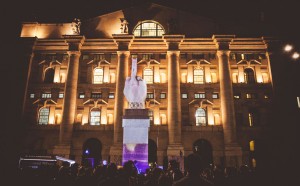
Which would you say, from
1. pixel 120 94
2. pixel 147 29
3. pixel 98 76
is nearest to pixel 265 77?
pixel 147 29

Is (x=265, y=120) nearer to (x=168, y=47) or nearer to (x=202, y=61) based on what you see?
(x=202, y=61)

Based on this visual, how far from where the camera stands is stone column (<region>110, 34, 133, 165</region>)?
39.2 meters

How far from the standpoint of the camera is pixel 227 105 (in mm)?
41719

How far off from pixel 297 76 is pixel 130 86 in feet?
99.9

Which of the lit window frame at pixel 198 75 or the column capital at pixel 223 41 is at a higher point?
the column capital at pixel 223 41

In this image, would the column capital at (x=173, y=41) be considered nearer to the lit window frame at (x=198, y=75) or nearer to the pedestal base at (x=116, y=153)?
the lit window frame at (x=198, y=75)

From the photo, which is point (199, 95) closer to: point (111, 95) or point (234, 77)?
point (234, 77)

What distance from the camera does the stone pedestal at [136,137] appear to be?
20672 mm

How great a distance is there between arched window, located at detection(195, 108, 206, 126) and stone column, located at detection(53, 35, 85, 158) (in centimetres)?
1866

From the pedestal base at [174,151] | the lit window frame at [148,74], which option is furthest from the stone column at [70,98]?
the pedestal base at [174,151]

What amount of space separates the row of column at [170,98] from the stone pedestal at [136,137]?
57.6 ft

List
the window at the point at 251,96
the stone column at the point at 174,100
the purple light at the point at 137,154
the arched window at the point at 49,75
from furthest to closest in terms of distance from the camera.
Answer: the arched window at the point at 49,75
the window at the point at 251,96
the stone column at the point at 174,100
the purple light at the point at 137,154

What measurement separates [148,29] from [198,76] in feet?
38.3

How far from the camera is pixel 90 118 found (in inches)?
1710
